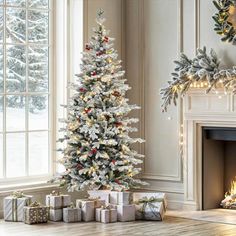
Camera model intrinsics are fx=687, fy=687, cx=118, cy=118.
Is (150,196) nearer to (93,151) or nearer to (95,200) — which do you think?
(95,200)

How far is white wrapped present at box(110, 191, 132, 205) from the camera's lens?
7.54 metres

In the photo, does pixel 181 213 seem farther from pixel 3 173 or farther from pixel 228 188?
pixel 3 173

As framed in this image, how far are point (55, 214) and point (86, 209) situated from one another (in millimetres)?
343

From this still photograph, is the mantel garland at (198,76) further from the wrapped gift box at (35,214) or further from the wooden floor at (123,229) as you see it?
the wrapped gift box at (35,214)

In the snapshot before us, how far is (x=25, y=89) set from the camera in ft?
27.1

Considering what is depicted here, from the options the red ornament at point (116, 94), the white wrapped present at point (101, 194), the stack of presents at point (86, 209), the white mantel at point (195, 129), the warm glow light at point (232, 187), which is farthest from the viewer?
the warm glow light at point (232, 187)

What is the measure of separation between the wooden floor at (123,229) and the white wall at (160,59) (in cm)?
118

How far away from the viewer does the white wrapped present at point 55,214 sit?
7492mm

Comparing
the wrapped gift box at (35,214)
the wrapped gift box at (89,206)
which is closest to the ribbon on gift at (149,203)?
the wrapped gift box at (89,206)

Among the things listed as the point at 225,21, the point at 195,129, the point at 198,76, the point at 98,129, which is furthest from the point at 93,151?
the point at 225,21

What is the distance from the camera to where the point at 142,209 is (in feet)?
24.8

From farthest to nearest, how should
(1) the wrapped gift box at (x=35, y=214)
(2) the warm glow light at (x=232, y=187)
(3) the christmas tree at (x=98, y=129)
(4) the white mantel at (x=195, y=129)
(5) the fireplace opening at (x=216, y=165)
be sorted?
(2) the warm glow light at (x=232, y=187) < (5) the fireplace opening at (x=216, y=165) < (4) the white mantel at (x=195, y=129) < (3) the christmas tree at (x=98, y=129) < (1) the wrapped gift box at (x=35, y=214)

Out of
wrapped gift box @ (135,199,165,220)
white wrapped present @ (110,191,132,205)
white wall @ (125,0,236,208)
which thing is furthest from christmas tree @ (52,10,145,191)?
white wall @ (125,0,236,208)

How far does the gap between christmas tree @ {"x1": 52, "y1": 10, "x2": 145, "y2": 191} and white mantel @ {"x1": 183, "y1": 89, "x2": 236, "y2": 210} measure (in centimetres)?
72
